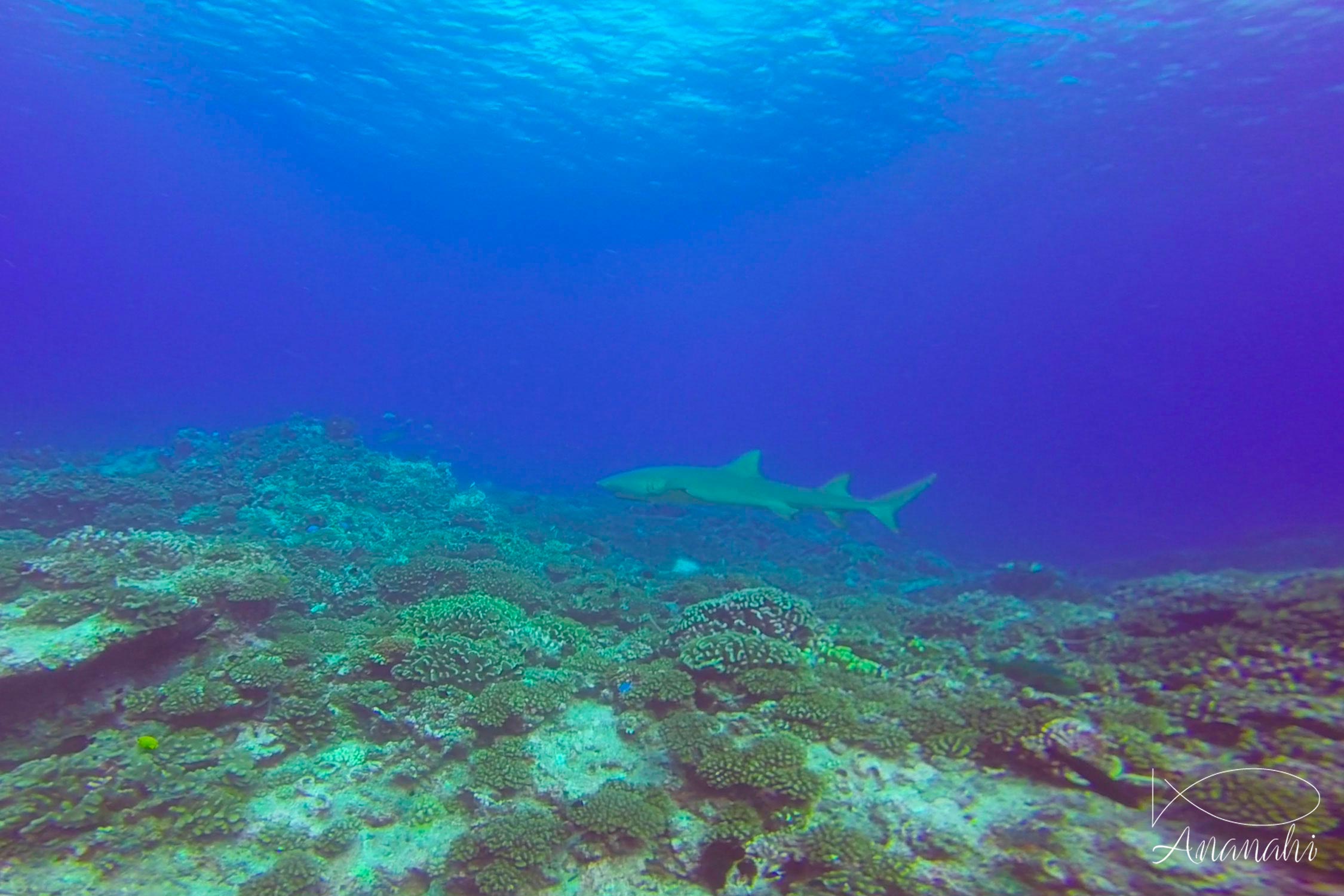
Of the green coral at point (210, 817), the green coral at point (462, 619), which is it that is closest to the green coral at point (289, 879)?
the green coral at point (210, 817)

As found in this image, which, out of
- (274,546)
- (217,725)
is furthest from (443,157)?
(217,725)

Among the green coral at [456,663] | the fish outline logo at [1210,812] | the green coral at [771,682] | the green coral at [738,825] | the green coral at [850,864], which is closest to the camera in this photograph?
the fish outline logo at [1210,812]

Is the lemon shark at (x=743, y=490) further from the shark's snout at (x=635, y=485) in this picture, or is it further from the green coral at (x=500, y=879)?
the green coral at (x=500, y=879)

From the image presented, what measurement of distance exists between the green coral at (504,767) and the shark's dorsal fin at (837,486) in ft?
18.9

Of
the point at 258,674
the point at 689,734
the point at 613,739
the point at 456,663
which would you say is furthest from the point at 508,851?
the point at 258,674

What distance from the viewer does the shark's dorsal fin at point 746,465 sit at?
30.7ft

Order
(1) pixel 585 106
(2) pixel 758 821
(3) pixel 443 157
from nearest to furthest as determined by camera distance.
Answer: (2) pixel 758 821 < (1) pixel 585 106 < (3) pixel 443 157

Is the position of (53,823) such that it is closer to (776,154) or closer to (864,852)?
(864,852)

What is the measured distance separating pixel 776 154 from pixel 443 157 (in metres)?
28.3

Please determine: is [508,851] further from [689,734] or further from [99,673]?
[99,673]

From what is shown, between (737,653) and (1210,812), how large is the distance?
417 cm

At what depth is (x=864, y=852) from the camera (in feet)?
15.3

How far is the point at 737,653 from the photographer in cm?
703

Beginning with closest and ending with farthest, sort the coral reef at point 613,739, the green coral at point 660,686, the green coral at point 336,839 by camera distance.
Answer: the coral reef at point 613,739 → the green coral at point 336,839 → the green coral at point 660,686
